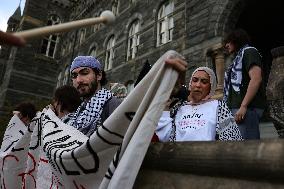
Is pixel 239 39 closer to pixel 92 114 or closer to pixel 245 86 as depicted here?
pixel 245 86

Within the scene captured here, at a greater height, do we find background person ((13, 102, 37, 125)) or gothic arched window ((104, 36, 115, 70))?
gothic arched window ((104, 36, 115, 70))

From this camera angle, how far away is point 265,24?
470 inches

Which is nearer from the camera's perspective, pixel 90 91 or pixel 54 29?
pixel 54 29

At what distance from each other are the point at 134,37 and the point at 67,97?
38.8ft

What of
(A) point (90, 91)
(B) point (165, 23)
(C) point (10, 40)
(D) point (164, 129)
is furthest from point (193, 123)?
(B) point (165, 23)

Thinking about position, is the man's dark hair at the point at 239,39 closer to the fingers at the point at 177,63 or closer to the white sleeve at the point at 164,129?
the white sleeve at the point at 164,129

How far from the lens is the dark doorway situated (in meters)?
10.9

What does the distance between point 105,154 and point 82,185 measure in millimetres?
284

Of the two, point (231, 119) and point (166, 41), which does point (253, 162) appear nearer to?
point (231, 119)

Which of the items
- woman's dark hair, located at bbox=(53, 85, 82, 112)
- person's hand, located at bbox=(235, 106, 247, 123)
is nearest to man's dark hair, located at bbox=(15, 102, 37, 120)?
woman's dark hair, located at bbox=(53, 85, 82, 112)

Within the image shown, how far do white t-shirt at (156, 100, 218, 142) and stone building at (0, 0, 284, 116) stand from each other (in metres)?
4.70

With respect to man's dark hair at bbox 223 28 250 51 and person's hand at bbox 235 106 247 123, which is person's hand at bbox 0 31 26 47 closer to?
person's hand at bbox 235 106 247 123

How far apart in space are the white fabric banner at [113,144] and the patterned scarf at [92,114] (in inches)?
4.0

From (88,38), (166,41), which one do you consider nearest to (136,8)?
(166,41)
